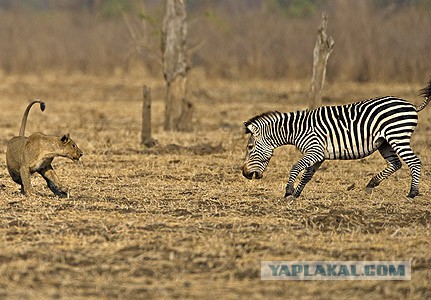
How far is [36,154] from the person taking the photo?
1132cm

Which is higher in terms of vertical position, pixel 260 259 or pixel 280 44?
pixel 280 44

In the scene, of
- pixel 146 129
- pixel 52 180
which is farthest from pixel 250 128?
pixel 146 129

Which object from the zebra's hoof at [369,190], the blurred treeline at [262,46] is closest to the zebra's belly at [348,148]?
the zebra's hoof at [369,190]

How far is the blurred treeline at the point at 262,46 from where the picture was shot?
106ft

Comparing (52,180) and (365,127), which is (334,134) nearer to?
(365,127)

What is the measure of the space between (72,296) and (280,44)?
28.4 meters

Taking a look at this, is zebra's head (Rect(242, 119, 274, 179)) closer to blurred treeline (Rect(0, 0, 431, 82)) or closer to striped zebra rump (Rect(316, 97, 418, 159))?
striped zebra rump (Rect(316, 97, 418, 159))

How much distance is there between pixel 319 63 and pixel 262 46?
59.8 feet

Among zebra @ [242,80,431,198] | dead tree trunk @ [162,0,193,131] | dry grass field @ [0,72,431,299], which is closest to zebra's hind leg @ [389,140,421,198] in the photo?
zebra @ [242,80,431,198]

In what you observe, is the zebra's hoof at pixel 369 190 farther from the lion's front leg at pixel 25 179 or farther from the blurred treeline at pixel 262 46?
the blurred treeline at pixel 262 46

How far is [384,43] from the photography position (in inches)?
1308

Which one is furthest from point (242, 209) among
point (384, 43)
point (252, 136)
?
point (384, 43)

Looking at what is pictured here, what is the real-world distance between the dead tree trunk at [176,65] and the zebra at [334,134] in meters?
7.74

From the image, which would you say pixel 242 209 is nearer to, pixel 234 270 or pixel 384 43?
pixel 234 270
